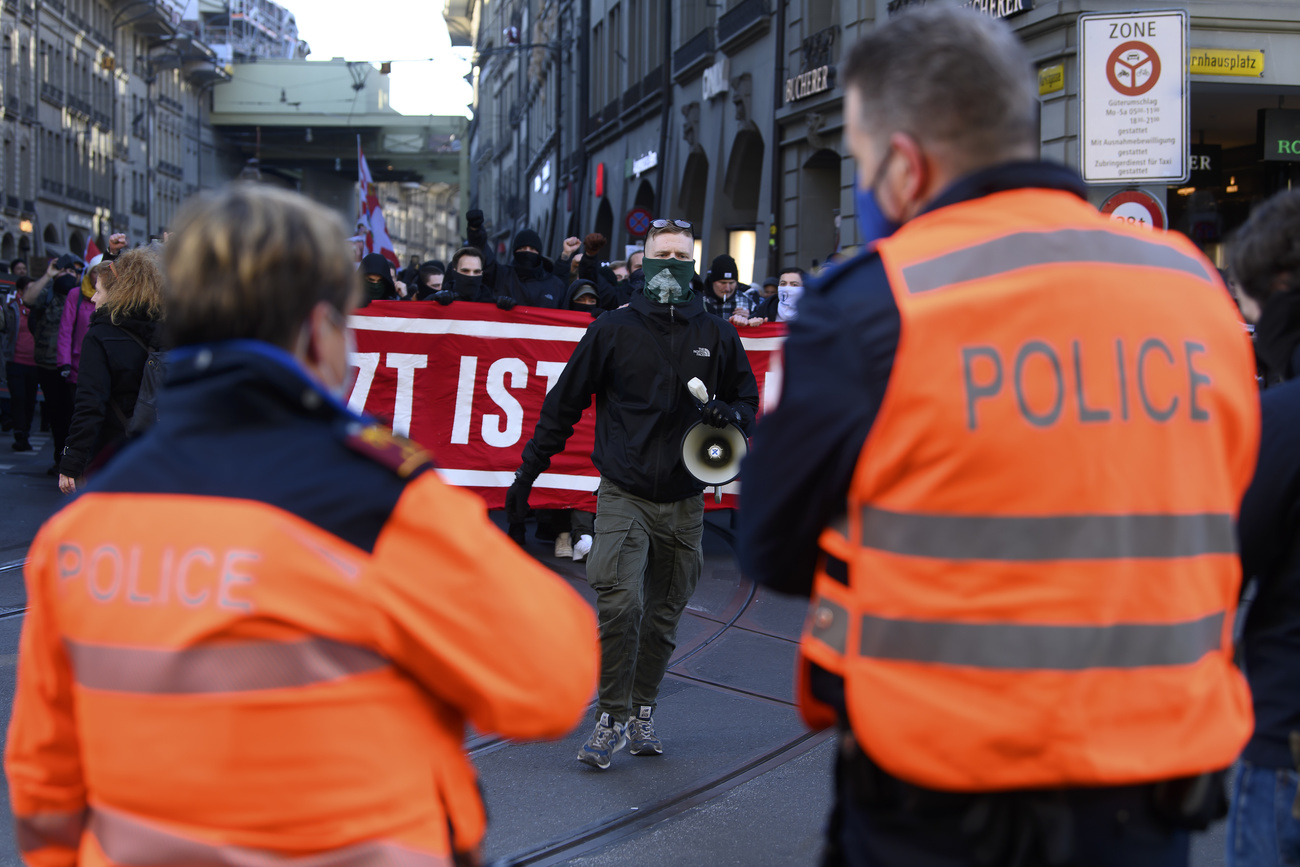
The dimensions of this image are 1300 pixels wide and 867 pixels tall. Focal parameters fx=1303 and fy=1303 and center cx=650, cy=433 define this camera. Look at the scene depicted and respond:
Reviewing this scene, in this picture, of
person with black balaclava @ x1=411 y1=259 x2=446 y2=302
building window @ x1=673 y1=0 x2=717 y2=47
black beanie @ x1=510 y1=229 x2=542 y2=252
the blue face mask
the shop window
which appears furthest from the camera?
building window @ x1=673 y1=0 x2=717 y2=47

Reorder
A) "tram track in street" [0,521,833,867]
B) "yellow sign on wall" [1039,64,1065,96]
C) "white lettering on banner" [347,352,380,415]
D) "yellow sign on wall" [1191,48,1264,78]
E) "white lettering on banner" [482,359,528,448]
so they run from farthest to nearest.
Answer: "yellow sign on wall" [1039,64,1065,96] → "yellow sign on wall" [1191,48,1264,78] → "white lettering on banner" [482,359,528,448] → "white lettering on banner" [347,352,380,415] → "tram track in street" [0,521,833,867]

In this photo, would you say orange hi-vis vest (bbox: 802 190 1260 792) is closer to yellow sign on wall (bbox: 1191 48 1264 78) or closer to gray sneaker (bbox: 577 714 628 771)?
gray sneaker (bbox: 577 714 628 771)

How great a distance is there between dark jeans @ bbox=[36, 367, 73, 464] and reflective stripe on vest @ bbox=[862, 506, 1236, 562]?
12.0 m

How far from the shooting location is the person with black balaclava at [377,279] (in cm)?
1052

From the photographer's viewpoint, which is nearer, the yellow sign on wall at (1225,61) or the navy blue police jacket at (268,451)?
the navy blue police jacket at (268,451)

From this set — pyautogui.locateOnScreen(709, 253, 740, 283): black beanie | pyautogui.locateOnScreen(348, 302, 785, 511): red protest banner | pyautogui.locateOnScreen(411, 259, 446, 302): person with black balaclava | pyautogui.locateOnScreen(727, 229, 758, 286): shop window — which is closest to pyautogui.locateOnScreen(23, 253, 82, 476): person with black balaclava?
pyautogui.locateOnScreen(411, 259, 446, 302): person with black balaclava

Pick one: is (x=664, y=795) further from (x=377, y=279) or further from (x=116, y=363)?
(x=377, y=279)

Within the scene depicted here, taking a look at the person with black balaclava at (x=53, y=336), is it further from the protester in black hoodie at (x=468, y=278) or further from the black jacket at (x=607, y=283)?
the black jacket at (x=607, y=283)

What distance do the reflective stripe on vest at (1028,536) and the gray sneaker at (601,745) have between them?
11.1 ft

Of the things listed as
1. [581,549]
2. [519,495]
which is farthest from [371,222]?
[519,495]

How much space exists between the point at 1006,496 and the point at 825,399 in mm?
263

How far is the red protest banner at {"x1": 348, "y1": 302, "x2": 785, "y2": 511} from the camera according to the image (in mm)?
9203

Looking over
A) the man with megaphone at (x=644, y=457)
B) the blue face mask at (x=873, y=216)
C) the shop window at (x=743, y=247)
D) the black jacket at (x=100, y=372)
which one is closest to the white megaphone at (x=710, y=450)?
the man with megaphone at (x=644, y=457)

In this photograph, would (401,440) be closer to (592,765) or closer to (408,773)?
(408,773)
